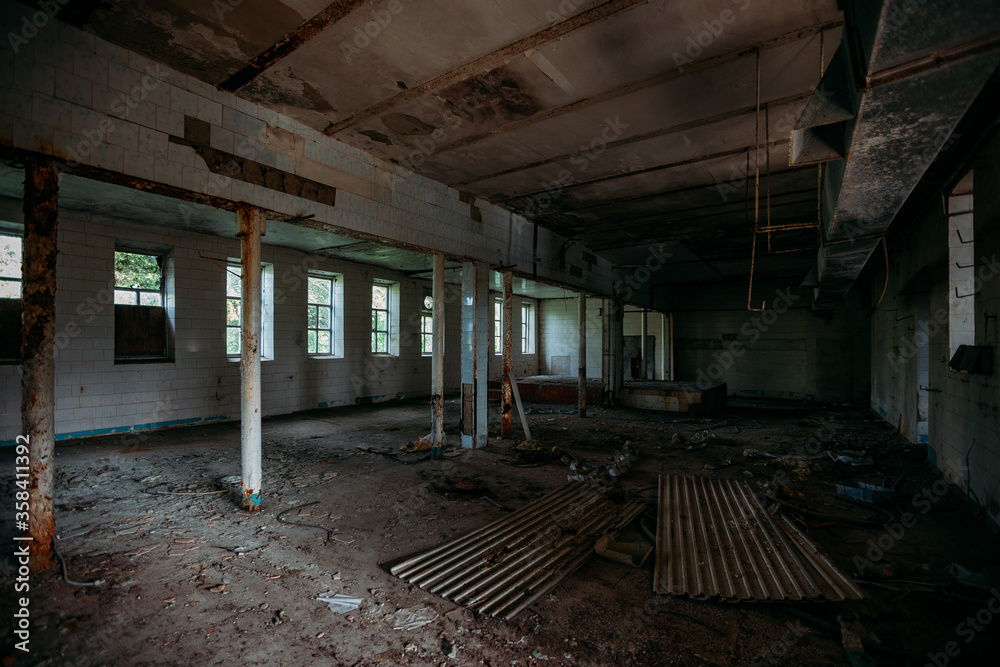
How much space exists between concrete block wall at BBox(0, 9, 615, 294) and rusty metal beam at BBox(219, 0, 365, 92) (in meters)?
0.27

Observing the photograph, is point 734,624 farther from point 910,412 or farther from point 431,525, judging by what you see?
point 910,412

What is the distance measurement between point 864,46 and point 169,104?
4.20m

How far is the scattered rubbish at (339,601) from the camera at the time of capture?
8.16ft

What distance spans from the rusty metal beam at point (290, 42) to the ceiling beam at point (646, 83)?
172 cm

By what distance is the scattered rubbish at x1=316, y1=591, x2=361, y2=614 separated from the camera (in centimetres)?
249

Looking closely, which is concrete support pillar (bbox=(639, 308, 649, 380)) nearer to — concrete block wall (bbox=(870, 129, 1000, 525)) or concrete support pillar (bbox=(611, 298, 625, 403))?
concrete support pillar (bbox=(611, 298, 625, 403))

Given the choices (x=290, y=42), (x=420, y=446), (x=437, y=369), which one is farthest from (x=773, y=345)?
(x=290, y=42)

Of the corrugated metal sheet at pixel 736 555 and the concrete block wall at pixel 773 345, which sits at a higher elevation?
the concrete block wall at pixel 773 345

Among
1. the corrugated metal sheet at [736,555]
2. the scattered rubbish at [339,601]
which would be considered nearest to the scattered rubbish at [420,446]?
the corrugated metal sheet at [736,555]

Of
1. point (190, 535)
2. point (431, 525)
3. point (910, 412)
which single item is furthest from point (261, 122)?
point (910, 412)

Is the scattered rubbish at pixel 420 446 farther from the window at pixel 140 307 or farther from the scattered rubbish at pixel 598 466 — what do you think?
the window at pixel 140 307

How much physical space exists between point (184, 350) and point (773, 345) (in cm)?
1403

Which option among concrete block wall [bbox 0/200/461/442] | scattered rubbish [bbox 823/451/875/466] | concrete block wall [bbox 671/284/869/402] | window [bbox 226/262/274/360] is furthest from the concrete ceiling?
concrete block wall [bbox 671/284/869/402]

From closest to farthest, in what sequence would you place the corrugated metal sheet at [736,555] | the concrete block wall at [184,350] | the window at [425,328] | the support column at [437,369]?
the corrugated metal sheet at [736,555] < the support column at [437,369] < the concrete block wall at [184,350] < the window at [425,328]
